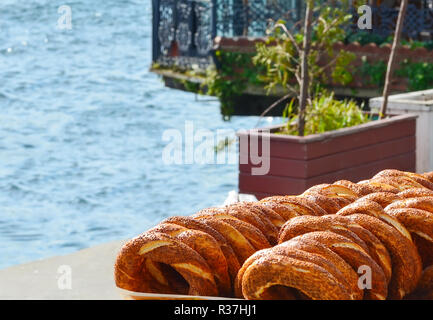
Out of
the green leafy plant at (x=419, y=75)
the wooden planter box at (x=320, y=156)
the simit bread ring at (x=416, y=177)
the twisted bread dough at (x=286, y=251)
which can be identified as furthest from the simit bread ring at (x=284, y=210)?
the green leafy plant at (x=419, y=75)

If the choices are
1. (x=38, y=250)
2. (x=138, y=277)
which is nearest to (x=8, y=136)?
(x=38, y=250)

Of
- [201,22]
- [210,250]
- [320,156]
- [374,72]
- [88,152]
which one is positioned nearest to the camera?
[210,250]

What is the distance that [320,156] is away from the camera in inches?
336

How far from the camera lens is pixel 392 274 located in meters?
2.55

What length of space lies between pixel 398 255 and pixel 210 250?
539 mm

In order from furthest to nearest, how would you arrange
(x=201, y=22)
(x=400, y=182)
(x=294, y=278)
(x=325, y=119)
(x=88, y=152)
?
(x=88, y=152), (x=201, y=22), (x=325, y=119), (x=400, y=182), (x=294, y=278)

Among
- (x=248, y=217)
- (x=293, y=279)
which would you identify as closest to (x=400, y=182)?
(x=248, y=217)

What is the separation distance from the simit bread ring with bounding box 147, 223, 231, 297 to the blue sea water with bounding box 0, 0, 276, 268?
14058 millimetres

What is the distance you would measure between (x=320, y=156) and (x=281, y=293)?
20.6 ft

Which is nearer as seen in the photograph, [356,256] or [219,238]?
[356,256]

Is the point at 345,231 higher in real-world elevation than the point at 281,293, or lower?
higher

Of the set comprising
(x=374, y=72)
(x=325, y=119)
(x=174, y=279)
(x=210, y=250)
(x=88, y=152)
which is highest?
(x=210, y=250)

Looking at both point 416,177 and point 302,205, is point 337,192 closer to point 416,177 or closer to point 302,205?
point 302,205
